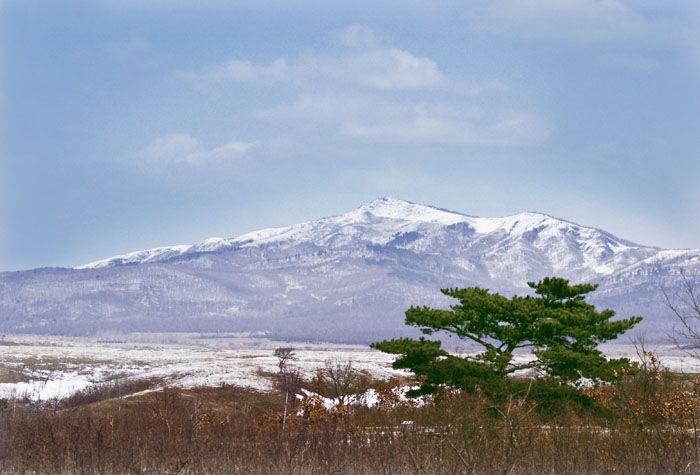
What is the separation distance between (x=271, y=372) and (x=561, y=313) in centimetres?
4625

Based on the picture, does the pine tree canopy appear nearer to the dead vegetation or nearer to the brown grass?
the dead vegetation

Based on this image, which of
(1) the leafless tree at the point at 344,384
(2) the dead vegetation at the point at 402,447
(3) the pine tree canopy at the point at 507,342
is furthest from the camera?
(1) the leafless tree at the point at 344,384

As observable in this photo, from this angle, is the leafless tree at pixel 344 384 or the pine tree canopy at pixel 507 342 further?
the leafless tree at pixel 344 384

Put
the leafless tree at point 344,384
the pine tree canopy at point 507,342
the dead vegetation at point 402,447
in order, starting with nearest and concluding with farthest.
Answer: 1. the dead vegetation at point 402,447
2. the pine tree canopy at point 507,342
3. the leafless tree at point 344,384

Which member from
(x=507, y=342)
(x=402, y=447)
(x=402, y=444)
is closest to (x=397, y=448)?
(x=402, y=444)

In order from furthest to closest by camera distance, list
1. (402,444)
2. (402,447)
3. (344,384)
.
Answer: (344,384), (402,444), (402,447)

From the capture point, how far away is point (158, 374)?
254 ft

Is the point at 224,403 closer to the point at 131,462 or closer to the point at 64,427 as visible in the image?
the point at 64,427

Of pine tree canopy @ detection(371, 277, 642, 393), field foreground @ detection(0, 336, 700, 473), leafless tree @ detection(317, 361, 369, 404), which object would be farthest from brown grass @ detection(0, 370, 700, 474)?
leafless tree @ detection(317, 361, 369, 404)

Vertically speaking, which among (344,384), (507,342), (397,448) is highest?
(507,342)

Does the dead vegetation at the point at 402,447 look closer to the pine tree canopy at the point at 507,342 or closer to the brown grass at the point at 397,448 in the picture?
the brown grass at the point at 397,448

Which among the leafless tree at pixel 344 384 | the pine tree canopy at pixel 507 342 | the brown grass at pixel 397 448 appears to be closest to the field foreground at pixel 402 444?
the brown grass at pixel 397 448

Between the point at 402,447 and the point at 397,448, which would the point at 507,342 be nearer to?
the point at 397,448

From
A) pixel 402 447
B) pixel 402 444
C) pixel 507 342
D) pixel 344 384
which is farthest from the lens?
pixel 344 384
